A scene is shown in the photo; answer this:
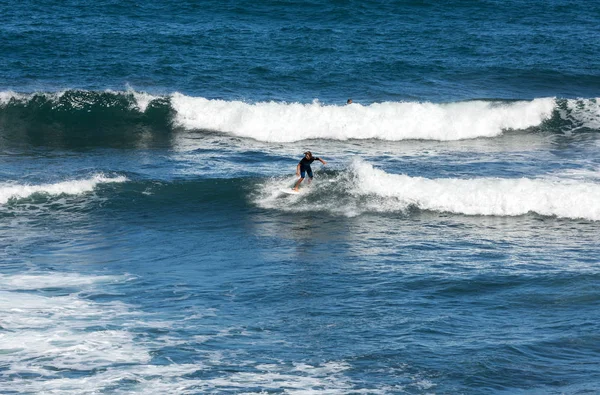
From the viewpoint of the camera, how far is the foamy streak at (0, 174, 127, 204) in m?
23.6

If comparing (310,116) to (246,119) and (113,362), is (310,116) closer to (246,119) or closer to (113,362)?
(246,119)

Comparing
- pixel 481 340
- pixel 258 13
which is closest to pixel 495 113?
pixel 258 13

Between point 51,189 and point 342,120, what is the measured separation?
36.8ft

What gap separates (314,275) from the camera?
59.2 feet

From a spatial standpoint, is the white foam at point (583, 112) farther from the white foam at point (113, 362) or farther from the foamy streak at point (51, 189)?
the white foam at point (113, 362)

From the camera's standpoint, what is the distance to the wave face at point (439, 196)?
912 inches

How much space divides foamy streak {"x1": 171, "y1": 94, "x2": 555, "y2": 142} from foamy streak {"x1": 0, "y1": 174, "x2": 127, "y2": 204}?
7036mm

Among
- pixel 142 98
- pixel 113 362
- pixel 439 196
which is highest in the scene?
pixel 142 98

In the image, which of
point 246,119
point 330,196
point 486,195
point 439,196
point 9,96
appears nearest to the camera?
point 486,195

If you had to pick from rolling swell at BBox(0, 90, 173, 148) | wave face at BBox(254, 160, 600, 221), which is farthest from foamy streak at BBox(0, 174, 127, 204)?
rolling swell at BBox(0, 90, 173, 148)

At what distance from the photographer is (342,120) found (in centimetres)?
3156

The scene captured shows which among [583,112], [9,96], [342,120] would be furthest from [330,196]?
[9,96]

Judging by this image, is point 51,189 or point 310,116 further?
point 310,116

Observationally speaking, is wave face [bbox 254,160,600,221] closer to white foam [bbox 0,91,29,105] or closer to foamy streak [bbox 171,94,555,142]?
foamy streak [bbox 171,94,555,142]
